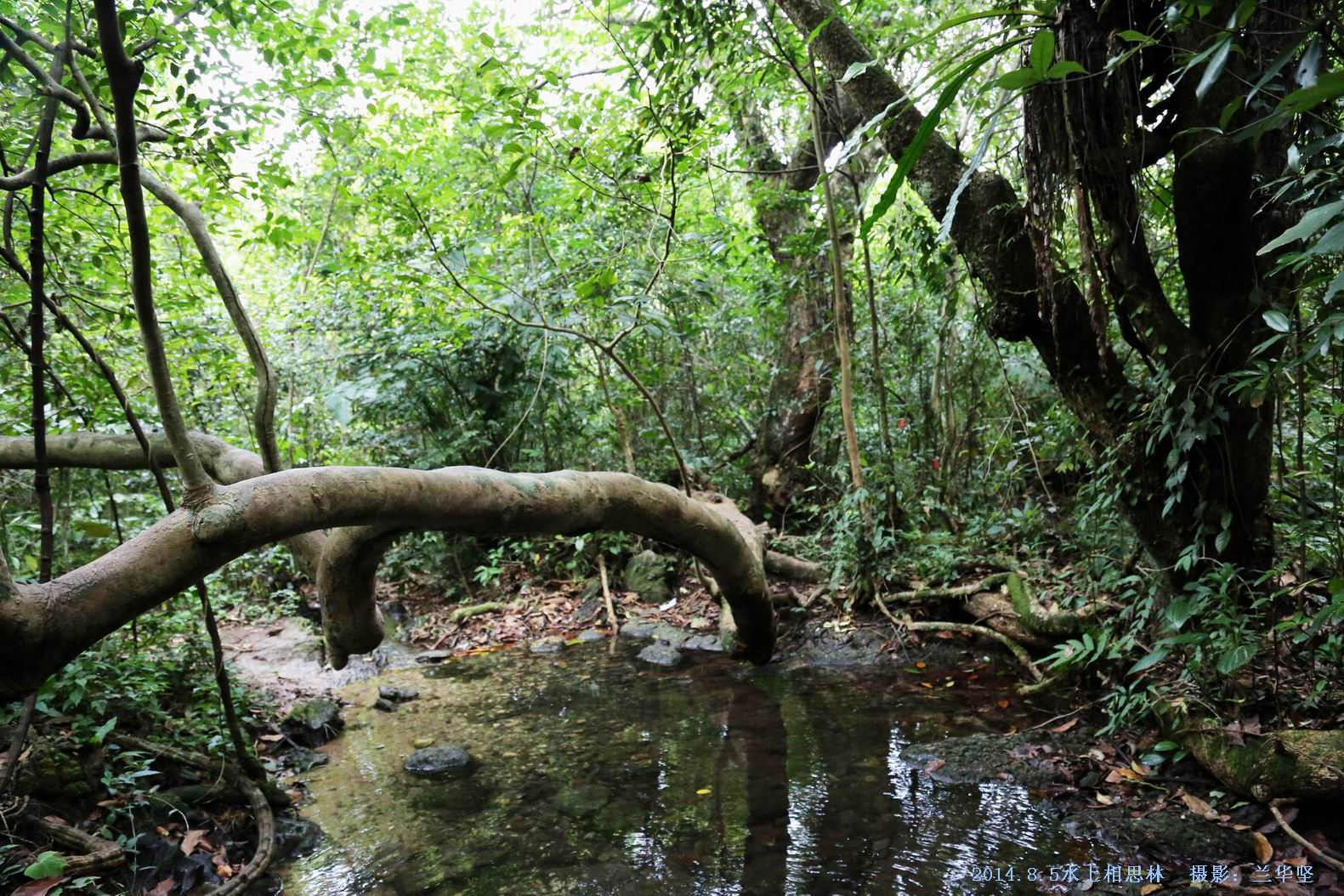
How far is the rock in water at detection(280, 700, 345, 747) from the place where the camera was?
16.2ft

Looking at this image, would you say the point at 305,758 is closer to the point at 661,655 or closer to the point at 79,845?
the point at 79,845

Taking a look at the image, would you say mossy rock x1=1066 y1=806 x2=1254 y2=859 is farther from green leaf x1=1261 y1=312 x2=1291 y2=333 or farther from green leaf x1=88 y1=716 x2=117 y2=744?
green leaf x1=88 y1=716 x2=117 y2=744

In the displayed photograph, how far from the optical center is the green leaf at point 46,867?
2639mm

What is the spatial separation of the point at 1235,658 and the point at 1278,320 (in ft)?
4.46

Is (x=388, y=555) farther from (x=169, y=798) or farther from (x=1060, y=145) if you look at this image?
(x=1060, y=145)

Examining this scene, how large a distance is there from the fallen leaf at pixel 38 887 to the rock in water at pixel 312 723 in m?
2.12

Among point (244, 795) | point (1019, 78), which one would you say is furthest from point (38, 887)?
point (1019, 78)

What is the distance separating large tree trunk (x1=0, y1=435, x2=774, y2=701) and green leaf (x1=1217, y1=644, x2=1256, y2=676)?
2117mm

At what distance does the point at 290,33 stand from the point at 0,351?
6.95 feet

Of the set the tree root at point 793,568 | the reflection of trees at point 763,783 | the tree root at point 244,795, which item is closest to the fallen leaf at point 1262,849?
the reflection of trees at point 763,783

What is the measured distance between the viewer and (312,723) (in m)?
5.08

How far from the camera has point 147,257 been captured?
5.91 feet

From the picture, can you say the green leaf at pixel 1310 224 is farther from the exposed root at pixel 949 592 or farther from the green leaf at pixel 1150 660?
the exposed root at pixel 949 592

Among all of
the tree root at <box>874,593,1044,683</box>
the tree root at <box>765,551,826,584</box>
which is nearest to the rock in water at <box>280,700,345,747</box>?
the tree root at <box>765,551,826,584</box>
